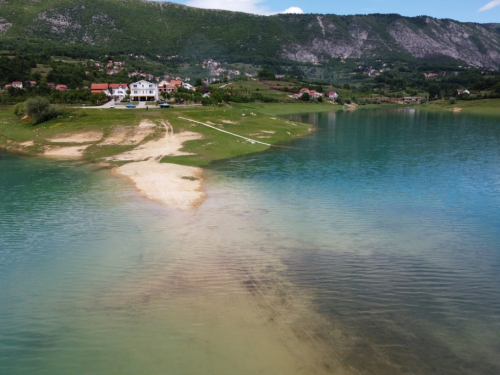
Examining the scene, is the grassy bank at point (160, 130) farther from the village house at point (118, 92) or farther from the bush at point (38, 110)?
the village house at point (118, 92)

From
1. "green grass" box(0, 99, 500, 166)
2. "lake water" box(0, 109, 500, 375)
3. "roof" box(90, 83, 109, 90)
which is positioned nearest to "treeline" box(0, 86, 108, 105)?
"green grass" box(0, 99, 500, 166)

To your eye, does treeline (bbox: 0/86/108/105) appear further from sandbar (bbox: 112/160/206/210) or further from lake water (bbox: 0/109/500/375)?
lake water (bbox: 0/109/500/375)

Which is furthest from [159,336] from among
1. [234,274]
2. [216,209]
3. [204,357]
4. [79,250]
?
[216,209]

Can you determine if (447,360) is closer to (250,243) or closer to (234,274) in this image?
(234,274)

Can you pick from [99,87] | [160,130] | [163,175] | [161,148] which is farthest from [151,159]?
[99,87]

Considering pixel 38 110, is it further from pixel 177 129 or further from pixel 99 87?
pixel 99 87
